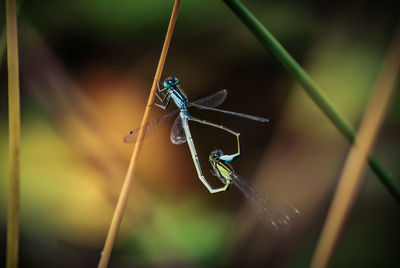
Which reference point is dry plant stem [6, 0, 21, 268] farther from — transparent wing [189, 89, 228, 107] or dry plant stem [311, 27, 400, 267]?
dry plant stem [311, 27, 400, 267]

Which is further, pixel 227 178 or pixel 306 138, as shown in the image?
pixel 306 138

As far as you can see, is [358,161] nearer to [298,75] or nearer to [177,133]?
[298,75]

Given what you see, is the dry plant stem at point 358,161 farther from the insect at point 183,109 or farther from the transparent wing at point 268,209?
the insect at point 183,109

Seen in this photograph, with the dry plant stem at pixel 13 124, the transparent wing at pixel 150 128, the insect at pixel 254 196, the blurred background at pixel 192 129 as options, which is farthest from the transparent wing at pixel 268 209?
the dry plant stem at pixel 13 124

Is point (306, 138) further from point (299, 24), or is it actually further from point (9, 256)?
point (9, 256)

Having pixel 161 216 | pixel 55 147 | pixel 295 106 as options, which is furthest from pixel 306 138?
pixel 55 147

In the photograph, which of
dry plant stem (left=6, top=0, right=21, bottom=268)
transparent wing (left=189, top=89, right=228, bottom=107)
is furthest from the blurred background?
dry plant stem (left=6, top=0, right=21, bottom=268)
